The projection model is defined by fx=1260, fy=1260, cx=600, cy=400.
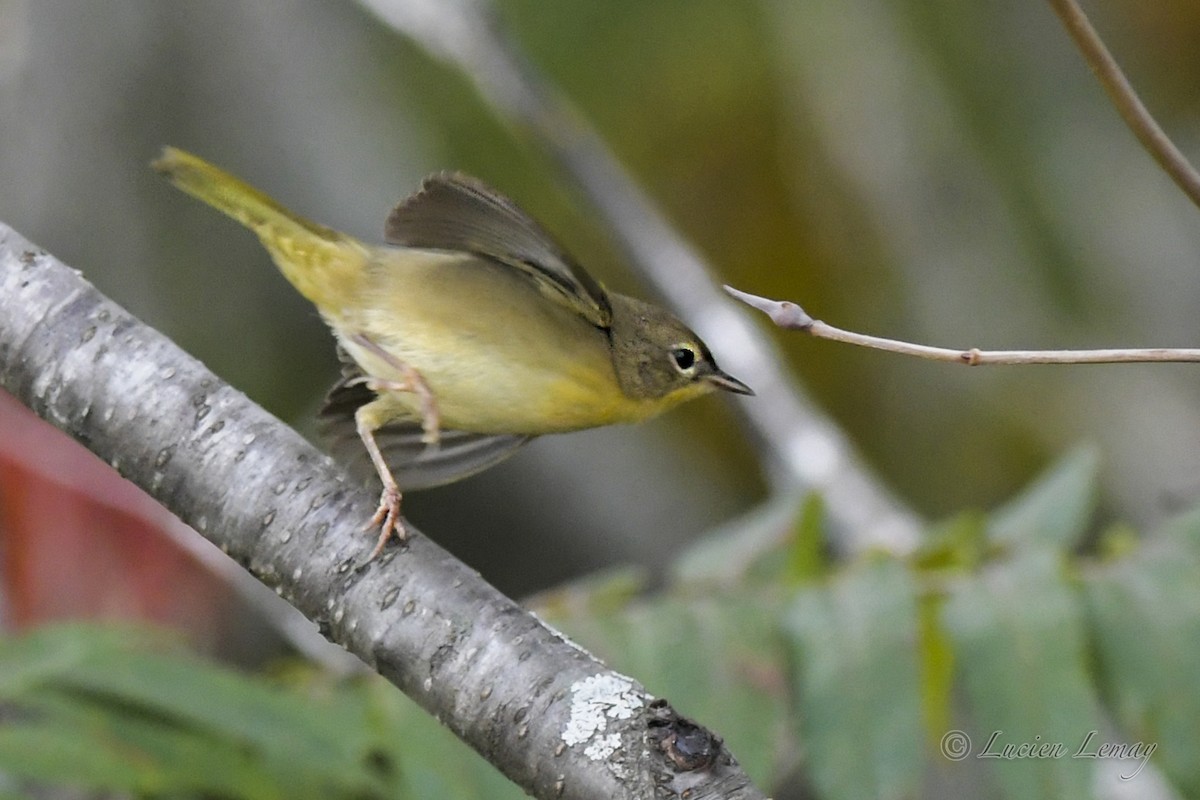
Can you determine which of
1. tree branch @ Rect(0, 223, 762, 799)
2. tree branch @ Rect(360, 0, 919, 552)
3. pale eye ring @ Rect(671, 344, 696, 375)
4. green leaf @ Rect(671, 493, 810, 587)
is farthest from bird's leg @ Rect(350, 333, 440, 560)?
tree branch @ Rect(360, 0, 919, 552)

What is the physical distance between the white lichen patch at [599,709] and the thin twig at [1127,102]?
805mm

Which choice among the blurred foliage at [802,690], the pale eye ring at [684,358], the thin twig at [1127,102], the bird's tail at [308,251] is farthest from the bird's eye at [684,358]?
the thin twig at [1127,102]

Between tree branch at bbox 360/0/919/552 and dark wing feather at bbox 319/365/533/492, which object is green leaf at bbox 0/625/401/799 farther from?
tree branch at bbox 360/0/919/552

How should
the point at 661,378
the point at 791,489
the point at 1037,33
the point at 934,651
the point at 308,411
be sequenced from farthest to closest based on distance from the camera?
the point at 1037,33, the point at 308,411, the point at 791,489, the point at 661,378, the point at 934,651

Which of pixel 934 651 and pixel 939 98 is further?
pixel 939 98

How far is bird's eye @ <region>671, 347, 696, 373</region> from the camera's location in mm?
2637

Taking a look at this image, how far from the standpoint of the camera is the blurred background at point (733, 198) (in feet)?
17.5

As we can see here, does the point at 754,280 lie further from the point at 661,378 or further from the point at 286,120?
the point at 661,378

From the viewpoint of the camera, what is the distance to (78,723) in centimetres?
214

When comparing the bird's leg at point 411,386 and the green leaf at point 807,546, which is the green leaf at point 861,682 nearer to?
the green leaf at point 807,546

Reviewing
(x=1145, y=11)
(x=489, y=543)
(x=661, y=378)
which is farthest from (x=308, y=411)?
(x=1145, y=11)

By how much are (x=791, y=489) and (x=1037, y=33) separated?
296 centimetres

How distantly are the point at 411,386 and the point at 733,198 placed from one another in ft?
11.7

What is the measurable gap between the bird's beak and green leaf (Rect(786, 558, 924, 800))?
0.45 m
